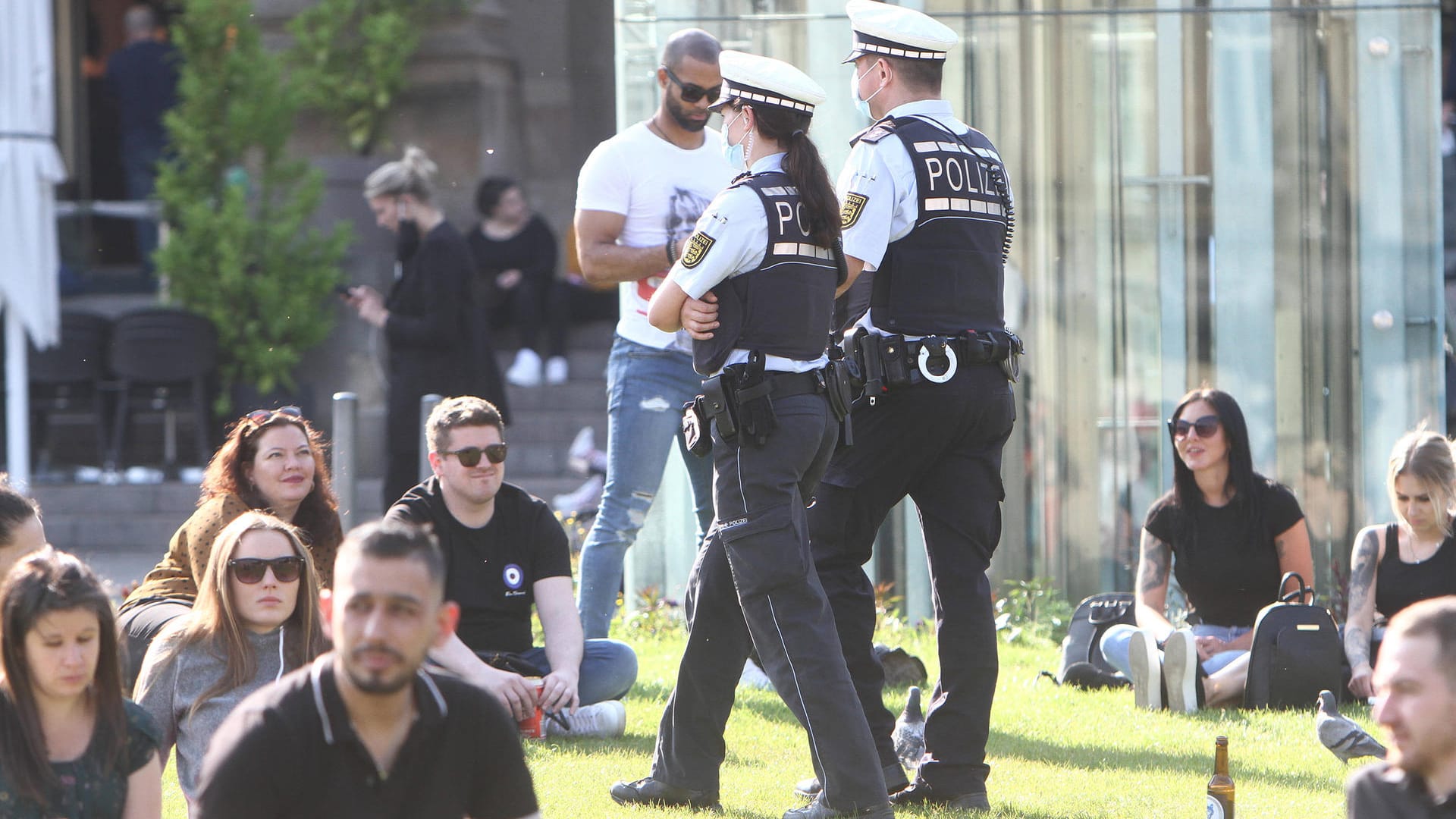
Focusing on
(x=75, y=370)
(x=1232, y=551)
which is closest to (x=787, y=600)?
(x=1232, y=551)

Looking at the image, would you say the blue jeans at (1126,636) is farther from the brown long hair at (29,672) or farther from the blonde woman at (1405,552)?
the brown long hair at (29,672)

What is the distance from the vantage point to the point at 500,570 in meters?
5.74

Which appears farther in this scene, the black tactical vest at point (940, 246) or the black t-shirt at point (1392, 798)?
the black tactical vest at point (940, 246)

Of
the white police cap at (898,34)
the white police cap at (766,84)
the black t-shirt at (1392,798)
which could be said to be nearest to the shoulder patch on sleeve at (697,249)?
the white police cap at (766,84)

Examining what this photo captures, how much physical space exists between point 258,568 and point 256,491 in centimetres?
116

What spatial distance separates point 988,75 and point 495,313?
5.20 m

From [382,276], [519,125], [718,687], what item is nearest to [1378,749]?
[718,687]

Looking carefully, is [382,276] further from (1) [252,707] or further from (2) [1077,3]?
(1) [252,707]

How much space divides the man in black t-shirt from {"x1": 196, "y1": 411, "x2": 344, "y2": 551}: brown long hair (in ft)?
0.64

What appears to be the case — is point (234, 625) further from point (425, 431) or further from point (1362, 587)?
point (1362, 587)

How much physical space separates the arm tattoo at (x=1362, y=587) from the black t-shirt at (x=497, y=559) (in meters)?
2.80

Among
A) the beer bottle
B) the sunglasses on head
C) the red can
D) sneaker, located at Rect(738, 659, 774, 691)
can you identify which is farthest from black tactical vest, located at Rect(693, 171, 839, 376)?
sneaker, located at Rect(738, 659, 774, 691)

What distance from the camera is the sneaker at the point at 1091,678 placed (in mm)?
6832

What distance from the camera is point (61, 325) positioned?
476 inches
